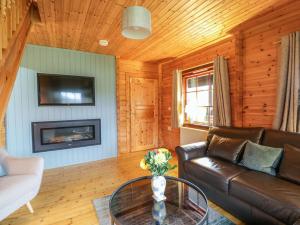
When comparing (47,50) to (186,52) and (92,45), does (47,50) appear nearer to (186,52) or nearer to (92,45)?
(92,45)

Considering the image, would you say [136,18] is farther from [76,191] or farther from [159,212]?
[76,191]

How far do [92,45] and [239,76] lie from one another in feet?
8.97

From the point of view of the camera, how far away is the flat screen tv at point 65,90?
10.9 feet

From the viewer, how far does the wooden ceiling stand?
2.07 metres

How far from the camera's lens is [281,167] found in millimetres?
1842

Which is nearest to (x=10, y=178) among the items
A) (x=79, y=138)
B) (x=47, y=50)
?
(x=79, y=138)

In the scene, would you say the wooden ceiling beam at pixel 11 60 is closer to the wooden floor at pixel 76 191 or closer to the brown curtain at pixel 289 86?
the wooden floor at pixel 76 191

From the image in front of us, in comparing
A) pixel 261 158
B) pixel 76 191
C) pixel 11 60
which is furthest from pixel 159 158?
pixel 11 60

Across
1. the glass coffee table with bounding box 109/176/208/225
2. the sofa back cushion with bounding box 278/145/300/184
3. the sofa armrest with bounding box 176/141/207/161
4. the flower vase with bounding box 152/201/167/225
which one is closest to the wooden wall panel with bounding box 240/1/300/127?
the sofa back cushion with bounding box 278/145/300/184

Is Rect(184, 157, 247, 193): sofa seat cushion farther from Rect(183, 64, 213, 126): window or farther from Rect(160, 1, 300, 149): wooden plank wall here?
Rect(183, 64, 213, 126): window

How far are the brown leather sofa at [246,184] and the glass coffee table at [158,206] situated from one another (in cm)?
45

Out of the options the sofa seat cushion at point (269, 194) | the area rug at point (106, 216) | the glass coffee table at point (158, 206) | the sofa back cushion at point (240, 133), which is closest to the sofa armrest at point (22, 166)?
the area rug at point (106, 216)

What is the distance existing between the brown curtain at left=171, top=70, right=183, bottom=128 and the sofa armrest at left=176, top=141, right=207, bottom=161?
5.00ft

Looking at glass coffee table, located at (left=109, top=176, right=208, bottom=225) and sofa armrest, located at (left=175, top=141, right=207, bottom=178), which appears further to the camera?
sofa armrest, located at (left=175, top=141, right=207, bottom=178)
